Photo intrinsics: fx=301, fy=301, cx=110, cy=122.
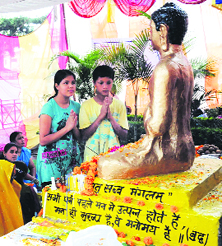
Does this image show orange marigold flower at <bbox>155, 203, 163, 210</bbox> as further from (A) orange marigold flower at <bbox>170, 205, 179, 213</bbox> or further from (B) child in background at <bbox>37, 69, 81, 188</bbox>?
(B) child in background at <bbox>37, 69, 81, 188</bbox>

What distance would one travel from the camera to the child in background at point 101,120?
355 centimetres

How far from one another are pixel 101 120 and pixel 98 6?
283 centimetres

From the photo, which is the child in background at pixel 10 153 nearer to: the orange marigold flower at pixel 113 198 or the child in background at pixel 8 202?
the child in background at pixel 8 202

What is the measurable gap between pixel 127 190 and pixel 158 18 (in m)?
1.43

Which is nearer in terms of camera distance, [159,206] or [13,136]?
[159,206]

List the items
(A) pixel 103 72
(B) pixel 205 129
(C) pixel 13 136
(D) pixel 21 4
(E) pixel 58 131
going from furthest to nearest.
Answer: (B) pixel 205 129
(C) pixel 13 136
(A) pixel 103 72
(E) pixel 58 131
(D) pixel 21 4

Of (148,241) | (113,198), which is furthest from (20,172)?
(148,241)

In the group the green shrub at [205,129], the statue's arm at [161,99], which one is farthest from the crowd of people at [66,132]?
the green shrub at [205,129]

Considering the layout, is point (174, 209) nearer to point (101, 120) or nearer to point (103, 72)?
point (101, 120)

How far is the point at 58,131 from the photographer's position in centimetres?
339

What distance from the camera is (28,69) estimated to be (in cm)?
496

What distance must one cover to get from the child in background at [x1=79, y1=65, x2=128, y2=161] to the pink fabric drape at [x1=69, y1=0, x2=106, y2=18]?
2287 mm

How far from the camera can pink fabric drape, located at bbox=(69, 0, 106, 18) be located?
534cm

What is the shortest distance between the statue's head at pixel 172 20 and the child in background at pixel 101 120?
1168mm
